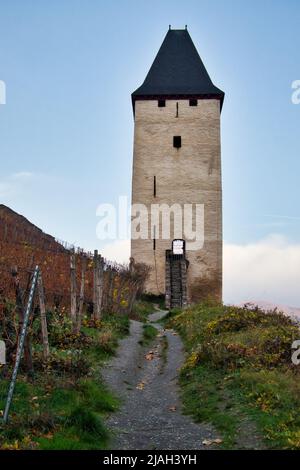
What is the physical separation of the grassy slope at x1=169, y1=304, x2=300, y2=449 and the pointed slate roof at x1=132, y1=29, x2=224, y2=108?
22464 mm

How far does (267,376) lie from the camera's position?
29.1ft

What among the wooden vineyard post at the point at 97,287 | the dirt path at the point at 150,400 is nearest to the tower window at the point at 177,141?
the wooden vineyard post at the point at 97,287

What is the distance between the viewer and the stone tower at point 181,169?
3222cm

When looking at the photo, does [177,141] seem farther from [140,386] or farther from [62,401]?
[62,401]

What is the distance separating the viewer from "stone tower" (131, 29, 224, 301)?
3222 cm

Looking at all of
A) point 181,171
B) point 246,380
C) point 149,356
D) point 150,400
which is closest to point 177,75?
point 181,171

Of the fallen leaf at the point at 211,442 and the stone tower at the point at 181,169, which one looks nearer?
the fallen leaf at the point at 211,442

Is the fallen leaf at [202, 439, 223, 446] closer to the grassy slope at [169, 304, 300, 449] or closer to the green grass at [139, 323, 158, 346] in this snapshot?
the grassy slope at [169, 304, 300, 449]

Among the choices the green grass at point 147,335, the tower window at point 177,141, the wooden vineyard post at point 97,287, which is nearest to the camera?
the green grass at point 147,335

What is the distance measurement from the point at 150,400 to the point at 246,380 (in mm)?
1685

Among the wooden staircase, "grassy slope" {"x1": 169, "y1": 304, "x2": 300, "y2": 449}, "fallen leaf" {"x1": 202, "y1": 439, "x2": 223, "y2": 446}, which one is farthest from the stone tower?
"fallen leaf" {"x1": 202, "y1": 439, "x2": 223, "y2": 446}

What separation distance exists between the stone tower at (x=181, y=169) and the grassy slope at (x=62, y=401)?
2019 centimetres

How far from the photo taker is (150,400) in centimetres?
939

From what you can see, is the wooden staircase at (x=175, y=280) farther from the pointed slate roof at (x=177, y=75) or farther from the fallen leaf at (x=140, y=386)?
the fallen leaf at (x=140, y=386)
